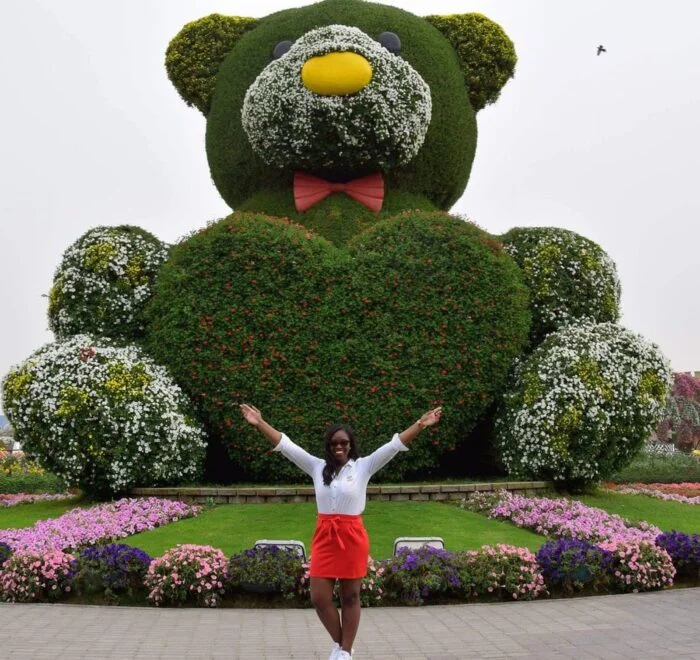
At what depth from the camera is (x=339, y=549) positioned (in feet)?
16.9

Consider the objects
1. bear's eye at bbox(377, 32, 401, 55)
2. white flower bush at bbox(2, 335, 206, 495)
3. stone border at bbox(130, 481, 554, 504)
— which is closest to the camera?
stone border at bbox(130, 481, 554, 504)

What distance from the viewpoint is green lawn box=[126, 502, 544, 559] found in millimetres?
9156

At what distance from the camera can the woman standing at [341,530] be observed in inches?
202

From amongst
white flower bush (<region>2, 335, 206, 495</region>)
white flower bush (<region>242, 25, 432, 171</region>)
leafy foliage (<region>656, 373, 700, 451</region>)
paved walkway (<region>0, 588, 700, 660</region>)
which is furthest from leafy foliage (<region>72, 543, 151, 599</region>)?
leafy foliage (<region>656, 373, 700, 451</region>)

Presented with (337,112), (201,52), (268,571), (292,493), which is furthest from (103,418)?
(201,52)

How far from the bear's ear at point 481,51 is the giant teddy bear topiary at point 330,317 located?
145 centimetres

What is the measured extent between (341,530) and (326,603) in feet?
1.34

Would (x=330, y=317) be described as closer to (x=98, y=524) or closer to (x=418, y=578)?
(x=98, y=524)

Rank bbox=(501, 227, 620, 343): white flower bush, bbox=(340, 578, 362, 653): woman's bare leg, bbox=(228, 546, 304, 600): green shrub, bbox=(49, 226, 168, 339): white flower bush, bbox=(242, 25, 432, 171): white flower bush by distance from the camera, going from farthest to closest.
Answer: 1. bbox=(501, 227, 620, 343): white flower bush
2. bbox=(49, 226, 168, 339): white flower bush
3. bbox=(242, 25, 432, 171): white flower bush
4. bbox=(228, 546, 304, 600): green shrub
5. bbox=(340, 578, 362, 653): woman's bare leg

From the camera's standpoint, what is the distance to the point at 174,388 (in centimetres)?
1198

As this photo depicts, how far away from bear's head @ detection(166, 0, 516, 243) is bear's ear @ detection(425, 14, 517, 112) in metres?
0.02

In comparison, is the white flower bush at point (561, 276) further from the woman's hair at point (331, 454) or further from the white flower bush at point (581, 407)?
the woman's hair at point (331, 454)

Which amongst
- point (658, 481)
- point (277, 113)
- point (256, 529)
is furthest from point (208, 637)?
point (658, 481)

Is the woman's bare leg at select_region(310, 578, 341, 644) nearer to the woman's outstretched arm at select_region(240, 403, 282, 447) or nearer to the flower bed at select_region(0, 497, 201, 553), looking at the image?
the woman's outstretched arm at select_region(240, 403, 282, 447)
